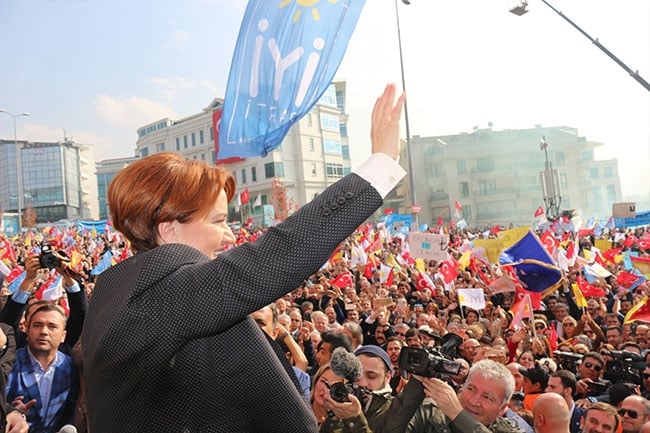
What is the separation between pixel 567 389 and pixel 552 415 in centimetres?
127

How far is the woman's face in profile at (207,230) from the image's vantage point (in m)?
1.45

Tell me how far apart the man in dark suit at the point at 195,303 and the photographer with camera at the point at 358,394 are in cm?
209

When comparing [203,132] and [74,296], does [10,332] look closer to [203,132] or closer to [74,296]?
[74,296]

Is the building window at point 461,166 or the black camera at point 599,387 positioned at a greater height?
the building window at point 461,166

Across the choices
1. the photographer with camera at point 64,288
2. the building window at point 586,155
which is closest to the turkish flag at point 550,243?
the photographer with camera at point 64,288

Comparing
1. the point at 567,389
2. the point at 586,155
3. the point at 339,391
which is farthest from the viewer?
the point at 586,155

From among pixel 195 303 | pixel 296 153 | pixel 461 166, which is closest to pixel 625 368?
pixel 195 303

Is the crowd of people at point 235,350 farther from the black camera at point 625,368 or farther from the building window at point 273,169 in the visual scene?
the building window at point 273,169

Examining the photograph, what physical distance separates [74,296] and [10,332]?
470 mm

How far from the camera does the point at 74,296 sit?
4098mm

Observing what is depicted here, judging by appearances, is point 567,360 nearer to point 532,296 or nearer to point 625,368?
point 625,368

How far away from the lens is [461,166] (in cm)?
7781

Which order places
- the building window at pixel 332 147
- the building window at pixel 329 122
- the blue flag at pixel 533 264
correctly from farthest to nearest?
the building window at pixel 332 147 < the building window at pixel 329 122 < the blue flag at pixel 533 264

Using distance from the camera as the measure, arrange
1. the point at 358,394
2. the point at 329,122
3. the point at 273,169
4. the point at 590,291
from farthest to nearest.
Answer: the point at 329,122
the point at 273,169
the point at 590,291
the point at 358,394
